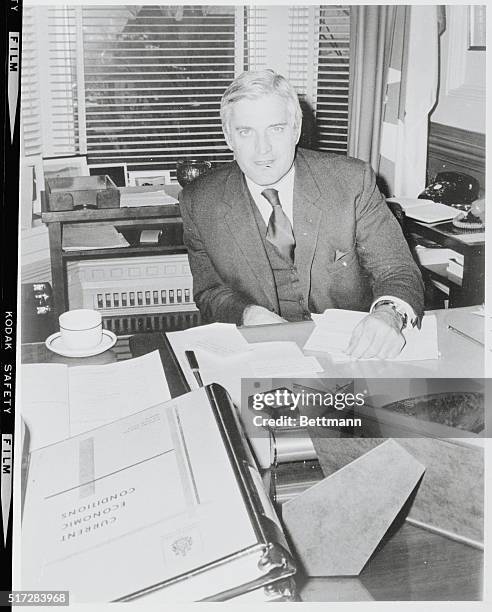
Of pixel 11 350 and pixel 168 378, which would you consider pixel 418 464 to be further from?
pixel 11 350

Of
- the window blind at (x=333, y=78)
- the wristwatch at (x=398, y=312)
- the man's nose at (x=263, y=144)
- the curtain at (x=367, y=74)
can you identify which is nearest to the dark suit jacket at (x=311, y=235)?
the man's nose at (x=263, y=144)

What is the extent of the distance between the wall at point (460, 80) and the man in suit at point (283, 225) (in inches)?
46.4

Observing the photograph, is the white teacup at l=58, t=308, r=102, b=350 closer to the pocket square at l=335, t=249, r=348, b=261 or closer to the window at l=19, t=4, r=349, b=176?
the pocket square at l=335, t=249, r=348, b=261

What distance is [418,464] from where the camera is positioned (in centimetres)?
66

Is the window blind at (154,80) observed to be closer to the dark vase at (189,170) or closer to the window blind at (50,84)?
the window blind at (50,84)

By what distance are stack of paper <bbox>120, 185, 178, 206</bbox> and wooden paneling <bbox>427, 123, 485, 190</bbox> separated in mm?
1100

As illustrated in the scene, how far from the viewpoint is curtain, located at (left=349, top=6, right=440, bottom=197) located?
2535mm

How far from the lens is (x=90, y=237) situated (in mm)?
2430

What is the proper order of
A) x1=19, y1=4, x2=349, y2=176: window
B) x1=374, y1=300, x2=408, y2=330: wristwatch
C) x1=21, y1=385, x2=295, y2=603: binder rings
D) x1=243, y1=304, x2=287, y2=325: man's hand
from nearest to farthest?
1. x1=21, y1=385, x2=295, y2=603: binder rings
2. x1=374, y1=300, x2=408, y2=330: wristwatch
3. x1=243, y1=304, x2=287, y2=325: man's hand
4. x1=19, y1=4, x2=349, y2=176: window

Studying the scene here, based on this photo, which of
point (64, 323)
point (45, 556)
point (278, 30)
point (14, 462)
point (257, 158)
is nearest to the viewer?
point (45, 556)

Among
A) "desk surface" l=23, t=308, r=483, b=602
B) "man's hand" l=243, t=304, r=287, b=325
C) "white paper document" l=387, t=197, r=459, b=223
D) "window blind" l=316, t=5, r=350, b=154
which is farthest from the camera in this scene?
"window blind" l=316, t=5, r=350, b=154

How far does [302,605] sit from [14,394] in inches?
20.2

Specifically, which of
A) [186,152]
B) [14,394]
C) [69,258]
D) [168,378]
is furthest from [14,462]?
[186,152]

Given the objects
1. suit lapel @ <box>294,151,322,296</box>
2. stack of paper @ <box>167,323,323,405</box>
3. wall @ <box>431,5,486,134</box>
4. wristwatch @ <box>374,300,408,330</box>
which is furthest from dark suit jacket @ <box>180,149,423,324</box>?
wall @ <box>431,5,486,134</box>
